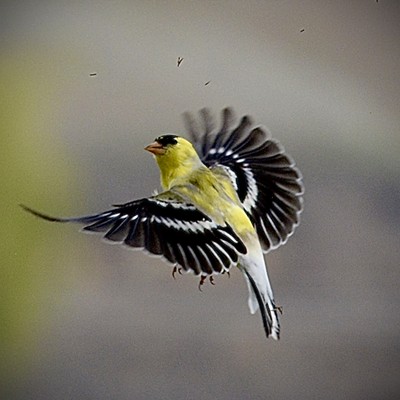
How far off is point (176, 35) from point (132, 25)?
70 millimetres

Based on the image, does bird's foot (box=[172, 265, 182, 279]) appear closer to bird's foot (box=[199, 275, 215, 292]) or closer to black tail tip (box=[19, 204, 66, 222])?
bird's foot (box=[199, 275, 215, 292])

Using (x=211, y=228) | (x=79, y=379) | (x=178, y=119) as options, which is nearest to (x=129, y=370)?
(x=79, y=379)

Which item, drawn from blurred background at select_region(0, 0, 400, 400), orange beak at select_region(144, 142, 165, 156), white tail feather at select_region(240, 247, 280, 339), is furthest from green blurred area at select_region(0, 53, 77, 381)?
white tail feather at select_region(240, 247, 280, 339)

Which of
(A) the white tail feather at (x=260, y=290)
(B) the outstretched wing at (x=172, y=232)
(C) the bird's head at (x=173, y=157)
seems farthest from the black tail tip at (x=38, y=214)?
(A) the white tail feather at (x=260, y=290)

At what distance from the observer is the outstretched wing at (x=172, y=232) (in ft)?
3.46

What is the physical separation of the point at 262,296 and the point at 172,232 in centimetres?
22

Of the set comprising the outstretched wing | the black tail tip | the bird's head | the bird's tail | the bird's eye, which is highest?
the bird's eye

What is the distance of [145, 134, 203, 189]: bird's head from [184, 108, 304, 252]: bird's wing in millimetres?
21

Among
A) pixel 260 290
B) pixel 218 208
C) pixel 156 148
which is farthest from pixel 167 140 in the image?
pixel 260 290

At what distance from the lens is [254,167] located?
3.92ft

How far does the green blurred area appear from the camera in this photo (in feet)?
3.72

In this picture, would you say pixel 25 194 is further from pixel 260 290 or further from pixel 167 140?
pixel 260 290

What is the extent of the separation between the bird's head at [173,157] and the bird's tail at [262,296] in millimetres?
163

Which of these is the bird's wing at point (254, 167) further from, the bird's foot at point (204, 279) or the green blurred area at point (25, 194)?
the green blurred area at point (25, 194)
